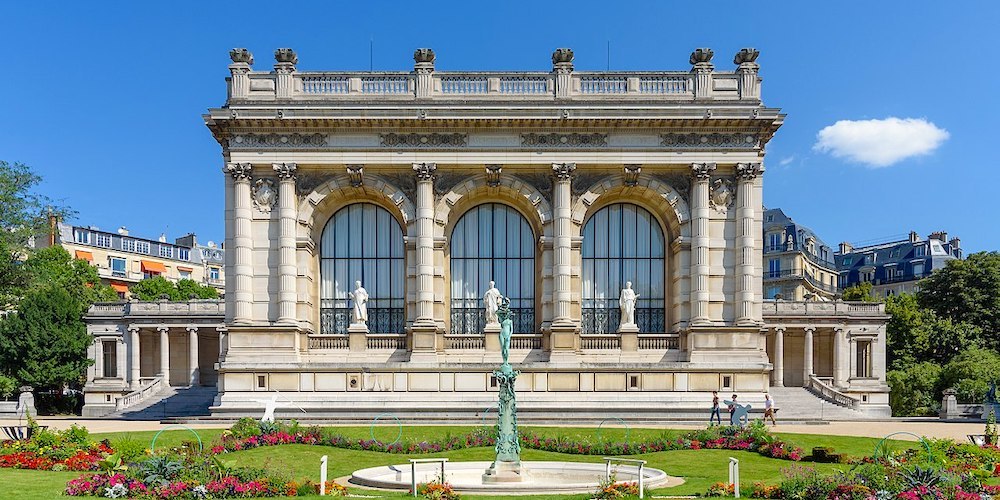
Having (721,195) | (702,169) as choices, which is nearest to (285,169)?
(702,169)

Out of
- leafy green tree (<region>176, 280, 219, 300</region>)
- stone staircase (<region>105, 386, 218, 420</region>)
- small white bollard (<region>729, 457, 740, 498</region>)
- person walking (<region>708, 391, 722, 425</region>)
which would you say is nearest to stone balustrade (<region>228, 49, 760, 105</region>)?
person walking (<region>708, 391, 722, 425</region>)

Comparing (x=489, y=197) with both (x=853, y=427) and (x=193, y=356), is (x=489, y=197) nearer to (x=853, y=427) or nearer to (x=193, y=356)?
(x=853, y=427)

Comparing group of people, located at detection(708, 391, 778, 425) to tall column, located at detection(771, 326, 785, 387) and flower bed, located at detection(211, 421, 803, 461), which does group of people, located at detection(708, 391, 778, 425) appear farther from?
tall column, located at detection(771, 326, 785, 387)

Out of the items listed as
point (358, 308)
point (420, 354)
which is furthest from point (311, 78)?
point (420, 354)

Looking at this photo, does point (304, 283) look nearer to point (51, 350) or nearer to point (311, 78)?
point (311, 78)

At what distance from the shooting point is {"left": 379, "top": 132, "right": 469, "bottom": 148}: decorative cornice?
50.3 metres

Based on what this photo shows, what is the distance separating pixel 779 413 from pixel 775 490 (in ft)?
99.5

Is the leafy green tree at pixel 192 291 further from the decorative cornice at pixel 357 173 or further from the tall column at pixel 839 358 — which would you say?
the tall column at pixel 839 358

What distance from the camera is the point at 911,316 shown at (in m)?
77.7

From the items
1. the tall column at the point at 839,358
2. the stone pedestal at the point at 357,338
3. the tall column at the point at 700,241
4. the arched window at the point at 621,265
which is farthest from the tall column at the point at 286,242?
the tall column at the point at 839,358

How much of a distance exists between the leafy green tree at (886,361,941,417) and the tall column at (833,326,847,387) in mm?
3898

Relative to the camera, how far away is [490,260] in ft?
173

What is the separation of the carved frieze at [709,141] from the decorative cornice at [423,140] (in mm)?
11152

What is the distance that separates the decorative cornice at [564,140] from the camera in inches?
1982
